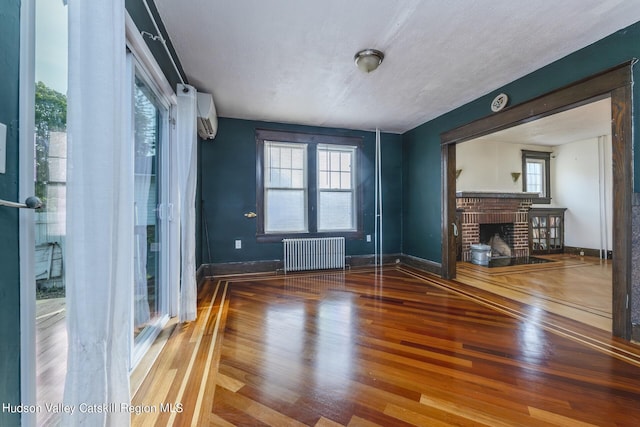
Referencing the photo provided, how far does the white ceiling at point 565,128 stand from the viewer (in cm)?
397

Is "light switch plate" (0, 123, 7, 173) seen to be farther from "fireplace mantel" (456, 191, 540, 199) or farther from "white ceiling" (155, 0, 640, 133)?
"fireplace mantel" (456, 191, 540, 199)

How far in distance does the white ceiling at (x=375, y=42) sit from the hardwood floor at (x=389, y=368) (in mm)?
2387

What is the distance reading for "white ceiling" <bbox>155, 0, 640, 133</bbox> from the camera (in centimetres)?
180

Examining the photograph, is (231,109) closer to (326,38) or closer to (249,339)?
(326,38)

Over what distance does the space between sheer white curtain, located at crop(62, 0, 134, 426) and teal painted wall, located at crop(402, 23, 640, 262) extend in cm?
325

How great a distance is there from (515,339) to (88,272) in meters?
2.65

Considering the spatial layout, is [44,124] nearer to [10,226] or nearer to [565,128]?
[10,226]

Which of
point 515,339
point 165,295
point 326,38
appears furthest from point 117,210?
point 515,339

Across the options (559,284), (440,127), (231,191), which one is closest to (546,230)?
(559,284)

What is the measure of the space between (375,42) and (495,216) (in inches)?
187

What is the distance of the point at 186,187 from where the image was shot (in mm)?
2355

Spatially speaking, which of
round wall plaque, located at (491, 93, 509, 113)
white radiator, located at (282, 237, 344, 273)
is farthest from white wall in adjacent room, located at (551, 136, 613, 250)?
white radiator, located at (282, 237, 344, 273)

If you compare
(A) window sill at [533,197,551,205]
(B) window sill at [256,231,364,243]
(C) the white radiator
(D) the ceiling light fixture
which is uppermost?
(D) the ceiling light fixture

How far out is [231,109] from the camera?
3643 millimetres
